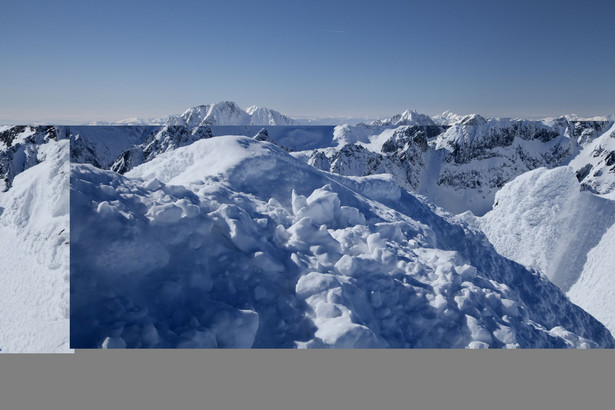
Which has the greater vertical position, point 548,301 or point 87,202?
point 87,202

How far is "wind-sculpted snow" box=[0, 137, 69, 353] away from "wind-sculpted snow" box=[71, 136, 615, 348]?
0.40 m

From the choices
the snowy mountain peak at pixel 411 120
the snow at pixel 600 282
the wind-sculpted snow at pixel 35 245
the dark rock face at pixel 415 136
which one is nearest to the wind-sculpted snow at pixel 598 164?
the snow at pixel 600 282

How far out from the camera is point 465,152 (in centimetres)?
571

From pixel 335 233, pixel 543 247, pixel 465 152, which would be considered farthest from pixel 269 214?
pixel 543 247

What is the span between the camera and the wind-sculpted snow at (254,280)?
10.6 feet

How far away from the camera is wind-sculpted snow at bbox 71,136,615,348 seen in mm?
3234

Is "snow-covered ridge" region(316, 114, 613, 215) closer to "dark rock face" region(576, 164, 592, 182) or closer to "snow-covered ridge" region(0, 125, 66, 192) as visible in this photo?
"dark rock face" region(576, 164, 592, 182)

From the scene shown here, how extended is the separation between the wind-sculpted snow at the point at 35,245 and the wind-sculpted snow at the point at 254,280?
40 centimetres

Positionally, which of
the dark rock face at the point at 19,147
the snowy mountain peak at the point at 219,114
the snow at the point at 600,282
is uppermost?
the snowy mountain peak at the point at 219,114

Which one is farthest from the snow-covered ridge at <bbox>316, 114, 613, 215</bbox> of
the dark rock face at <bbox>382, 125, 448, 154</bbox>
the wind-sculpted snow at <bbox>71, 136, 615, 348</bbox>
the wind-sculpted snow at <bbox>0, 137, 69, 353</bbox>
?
the wind-sculpted snow at <bbox>0, 137, 69, 353</bbox>

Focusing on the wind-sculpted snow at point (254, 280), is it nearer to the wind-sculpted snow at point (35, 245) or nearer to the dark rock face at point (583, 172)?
the wind-sculpted snow at point (35, 245)

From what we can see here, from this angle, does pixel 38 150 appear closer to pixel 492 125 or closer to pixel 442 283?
pixel 442 283

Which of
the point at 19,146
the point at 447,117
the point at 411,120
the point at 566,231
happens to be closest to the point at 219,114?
the point at 447,117

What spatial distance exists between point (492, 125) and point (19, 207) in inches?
234
